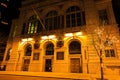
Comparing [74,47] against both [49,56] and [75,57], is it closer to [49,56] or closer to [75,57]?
[75,57]

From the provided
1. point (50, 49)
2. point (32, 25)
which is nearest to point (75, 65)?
point (50, 49)

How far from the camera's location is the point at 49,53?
61.0 feet

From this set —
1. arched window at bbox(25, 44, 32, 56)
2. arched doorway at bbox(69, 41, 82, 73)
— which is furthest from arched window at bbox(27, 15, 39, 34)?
arched doorway at bbox(69, 41, 82, 73)

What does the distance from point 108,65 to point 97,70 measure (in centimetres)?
167

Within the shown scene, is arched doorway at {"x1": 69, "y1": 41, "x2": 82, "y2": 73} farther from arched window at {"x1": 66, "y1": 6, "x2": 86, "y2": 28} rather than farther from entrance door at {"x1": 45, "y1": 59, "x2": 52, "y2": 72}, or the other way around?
entrance door at {"x1": 45, "y1": 59, "x2": 52, "y2": 72}

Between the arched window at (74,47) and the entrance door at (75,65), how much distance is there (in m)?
1.30

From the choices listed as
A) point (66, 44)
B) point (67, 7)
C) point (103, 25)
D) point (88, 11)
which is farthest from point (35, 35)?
point (103, 25)

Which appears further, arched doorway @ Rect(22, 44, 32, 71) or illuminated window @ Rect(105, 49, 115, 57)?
arched doorway @ Rect(22, 44, 32, 71)

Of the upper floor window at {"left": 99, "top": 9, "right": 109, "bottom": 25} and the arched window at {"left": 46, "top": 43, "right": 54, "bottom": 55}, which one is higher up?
the upper floor window at {"left": 99, "top": 9, "right": 109, "bottom": 25}

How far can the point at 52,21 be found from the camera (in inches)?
819

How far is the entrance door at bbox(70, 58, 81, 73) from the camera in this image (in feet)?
52.7

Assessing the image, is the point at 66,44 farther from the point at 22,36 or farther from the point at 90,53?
the point at 22,36

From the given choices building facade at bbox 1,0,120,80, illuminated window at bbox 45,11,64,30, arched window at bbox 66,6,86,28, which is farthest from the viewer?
illuminated window at bbox 45,11,64,30

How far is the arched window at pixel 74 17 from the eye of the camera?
18.6 metres
